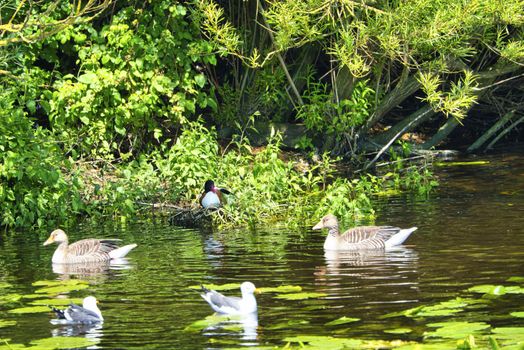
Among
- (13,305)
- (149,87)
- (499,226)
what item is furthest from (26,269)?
(149,87)

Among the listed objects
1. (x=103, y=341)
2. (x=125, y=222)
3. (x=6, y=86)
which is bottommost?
(x=103, y=341)

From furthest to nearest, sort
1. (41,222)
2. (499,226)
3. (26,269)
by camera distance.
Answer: (41,222), (499,226), (26,269)

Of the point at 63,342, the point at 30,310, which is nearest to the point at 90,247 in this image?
the point at 30,310

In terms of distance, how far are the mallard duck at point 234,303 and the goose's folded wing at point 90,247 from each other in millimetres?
4442

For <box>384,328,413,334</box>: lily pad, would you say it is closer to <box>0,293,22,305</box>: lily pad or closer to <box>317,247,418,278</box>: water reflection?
<box>317,247,418,278</box>: water reflection

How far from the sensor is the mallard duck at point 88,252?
15.8m

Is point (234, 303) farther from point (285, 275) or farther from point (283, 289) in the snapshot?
point (285, 275)

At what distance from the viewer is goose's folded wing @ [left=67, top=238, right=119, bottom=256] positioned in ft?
52.2

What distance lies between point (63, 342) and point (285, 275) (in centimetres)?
403

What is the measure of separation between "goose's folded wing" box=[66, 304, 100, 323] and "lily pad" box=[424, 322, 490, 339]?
131 inches

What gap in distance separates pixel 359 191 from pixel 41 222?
18.4 feet

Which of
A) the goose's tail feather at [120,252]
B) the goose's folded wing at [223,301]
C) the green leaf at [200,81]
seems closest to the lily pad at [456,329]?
the goose's folded wing at [223,301]

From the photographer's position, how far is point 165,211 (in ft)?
66.7

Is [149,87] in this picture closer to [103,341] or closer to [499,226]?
[499,226]
